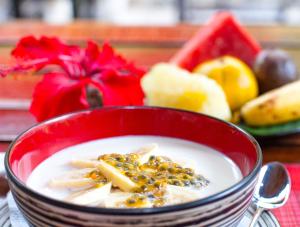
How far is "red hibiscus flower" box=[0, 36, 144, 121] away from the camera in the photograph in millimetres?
851

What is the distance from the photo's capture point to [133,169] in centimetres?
58

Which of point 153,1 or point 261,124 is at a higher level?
point 261,124

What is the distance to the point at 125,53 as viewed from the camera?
4.56 ft

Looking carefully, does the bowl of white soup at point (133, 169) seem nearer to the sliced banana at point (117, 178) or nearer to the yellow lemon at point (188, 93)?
the sliced banana at point (117, 178)

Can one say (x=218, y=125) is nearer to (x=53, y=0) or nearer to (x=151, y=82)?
(x=151, y=82)

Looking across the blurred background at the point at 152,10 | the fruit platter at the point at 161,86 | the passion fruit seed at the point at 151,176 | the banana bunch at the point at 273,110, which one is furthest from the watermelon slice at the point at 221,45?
the blurred background at the point at 152,10

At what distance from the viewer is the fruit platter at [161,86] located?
86 centimetres

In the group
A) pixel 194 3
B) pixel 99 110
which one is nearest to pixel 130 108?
pixel 99 110

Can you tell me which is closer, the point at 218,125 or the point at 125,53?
the point at 218,125

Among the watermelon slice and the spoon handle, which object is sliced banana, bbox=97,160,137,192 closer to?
the spoon handle

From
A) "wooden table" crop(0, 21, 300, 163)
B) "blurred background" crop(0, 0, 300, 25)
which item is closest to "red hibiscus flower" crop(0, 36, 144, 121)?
"wooden table" crop(0, 21, 300, 163)

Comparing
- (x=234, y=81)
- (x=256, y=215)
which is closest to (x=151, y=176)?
(x=256, y=215)

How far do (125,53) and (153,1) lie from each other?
1.80m

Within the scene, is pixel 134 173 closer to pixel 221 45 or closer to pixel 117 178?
pixel 117 178
